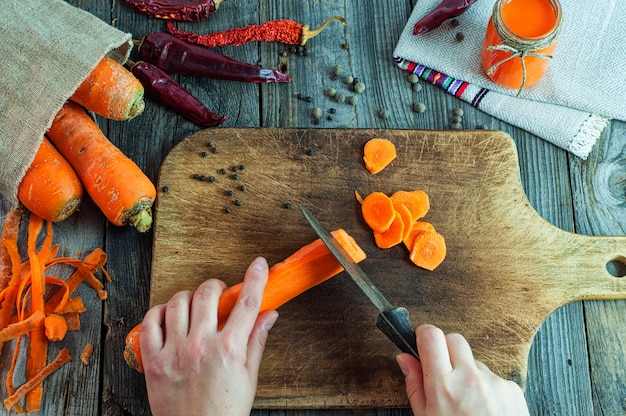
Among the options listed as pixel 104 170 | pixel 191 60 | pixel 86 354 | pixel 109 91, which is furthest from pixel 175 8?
pixel 86 354

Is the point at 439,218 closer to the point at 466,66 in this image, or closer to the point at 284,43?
the point at 466,66

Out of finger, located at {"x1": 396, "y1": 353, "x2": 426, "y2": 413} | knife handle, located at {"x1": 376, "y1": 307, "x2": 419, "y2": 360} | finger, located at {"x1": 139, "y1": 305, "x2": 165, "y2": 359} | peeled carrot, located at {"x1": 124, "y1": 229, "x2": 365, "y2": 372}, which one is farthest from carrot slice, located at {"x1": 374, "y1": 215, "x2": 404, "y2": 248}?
finger, located at {"x1": 139, "y1": 305, "x2": 165, "y2": 359}

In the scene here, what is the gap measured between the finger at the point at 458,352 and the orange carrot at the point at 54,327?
143cm

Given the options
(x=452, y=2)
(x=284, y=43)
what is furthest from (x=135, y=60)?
(x=452, y=2)

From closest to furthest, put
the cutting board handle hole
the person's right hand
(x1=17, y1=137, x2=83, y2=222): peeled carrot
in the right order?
the person's right hand → (x1=17, y1=137, x2=83, y2=222): peeled carrot → the cutting board handle hole

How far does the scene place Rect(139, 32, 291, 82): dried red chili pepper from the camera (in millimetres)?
2627

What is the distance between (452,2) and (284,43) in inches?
30.2

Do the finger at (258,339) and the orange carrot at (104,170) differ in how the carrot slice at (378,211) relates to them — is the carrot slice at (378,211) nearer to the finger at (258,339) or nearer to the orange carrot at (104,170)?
the finger at (258,339)

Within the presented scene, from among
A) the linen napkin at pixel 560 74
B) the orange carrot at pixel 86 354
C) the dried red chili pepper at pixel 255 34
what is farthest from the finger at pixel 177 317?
the linen napkin at pixel 560 74

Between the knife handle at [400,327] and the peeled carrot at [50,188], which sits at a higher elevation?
the peeled carrot at [50,188]

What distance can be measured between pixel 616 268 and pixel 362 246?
1045mm

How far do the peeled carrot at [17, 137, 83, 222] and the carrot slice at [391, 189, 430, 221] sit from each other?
4.12ft

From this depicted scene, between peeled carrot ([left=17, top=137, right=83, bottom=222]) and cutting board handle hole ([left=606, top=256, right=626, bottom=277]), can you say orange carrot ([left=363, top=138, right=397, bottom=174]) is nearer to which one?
cutting board handle hole ([left=606, top=256, right=626, bottom=277])

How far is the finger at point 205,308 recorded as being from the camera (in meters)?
2.03
